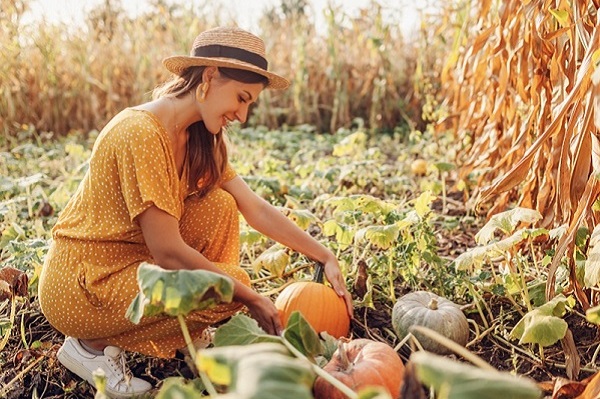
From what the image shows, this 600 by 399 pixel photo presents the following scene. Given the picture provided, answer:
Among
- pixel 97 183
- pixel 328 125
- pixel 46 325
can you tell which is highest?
pixel 97 183

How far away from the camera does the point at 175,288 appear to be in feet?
4.73

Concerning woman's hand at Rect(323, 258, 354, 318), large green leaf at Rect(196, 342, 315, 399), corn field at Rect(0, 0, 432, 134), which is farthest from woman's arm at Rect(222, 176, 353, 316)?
corn field at Rect(0, 0, 432, 134)

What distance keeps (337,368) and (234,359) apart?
0.68 meters

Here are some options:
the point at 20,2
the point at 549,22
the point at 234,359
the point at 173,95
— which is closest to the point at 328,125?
the point at 20,2

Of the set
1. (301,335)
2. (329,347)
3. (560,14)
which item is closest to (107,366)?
(329,347)

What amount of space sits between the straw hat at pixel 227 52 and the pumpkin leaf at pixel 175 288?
2.87 feet

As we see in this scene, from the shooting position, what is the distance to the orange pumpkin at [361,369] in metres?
1.70

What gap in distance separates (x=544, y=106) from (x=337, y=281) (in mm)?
1066

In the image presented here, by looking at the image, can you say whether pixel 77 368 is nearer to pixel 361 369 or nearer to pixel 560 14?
pixel 361 369

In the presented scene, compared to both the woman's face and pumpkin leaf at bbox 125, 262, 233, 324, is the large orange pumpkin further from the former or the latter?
pumpkin leaf at bbox 125, 262, 233, 324

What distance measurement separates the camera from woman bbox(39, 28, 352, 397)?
6.81 feet

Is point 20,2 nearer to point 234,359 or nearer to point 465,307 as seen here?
point 465,307

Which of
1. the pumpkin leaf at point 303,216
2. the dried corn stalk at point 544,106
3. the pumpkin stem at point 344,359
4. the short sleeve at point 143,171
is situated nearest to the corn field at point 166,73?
the dried corn stalk at point 544,106

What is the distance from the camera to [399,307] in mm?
2309
